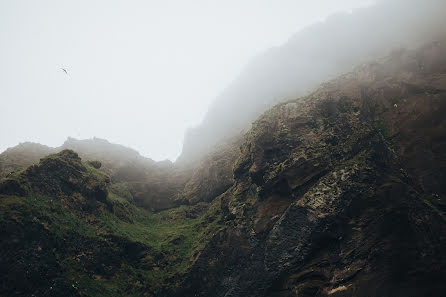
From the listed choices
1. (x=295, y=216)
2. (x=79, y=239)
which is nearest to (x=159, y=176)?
(x=79, y=239)

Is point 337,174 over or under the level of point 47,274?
under

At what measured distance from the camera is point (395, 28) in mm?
75312

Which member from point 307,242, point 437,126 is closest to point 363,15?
point 437,126

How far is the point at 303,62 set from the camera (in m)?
92.4

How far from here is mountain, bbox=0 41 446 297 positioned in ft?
56.6

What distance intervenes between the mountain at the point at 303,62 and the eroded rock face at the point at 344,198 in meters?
42.2

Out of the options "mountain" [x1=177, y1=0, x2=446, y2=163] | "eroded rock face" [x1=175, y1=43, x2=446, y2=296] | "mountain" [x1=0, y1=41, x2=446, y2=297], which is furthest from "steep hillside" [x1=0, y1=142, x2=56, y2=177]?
"mountain" [x1=177, y1=0, x2=446, y2=163]

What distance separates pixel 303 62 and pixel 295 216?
84015 millimetres

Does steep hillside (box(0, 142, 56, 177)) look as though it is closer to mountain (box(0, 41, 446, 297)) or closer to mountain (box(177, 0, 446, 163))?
mountain (box(0, 41, 446, 297))

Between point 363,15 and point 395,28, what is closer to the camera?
point 395,28

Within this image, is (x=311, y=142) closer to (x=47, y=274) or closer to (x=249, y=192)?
(x=249, y=192)

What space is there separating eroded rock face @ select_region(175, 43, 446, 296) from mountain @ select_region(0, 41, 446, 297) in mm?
95

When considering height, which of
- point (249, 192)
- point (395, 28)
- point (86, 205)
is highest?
point (86, 205)

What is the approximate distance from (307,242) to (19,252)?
22047mm
